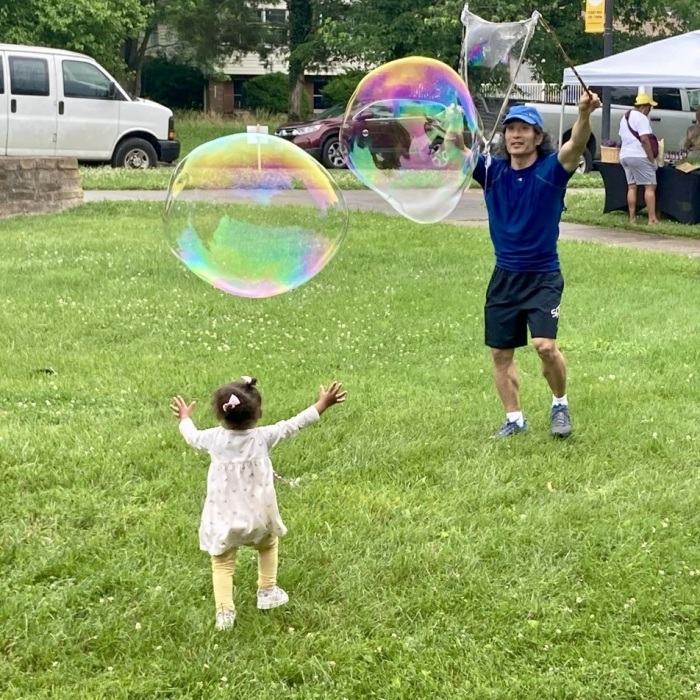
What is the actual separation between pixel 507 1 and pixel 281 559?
72.3 feet

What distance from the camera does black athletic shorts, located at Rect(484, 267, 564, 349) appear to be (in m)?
4.88

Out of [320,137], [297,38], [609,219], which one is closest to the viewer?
[609,219]

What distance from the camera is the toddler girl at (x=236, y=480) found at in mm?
3219

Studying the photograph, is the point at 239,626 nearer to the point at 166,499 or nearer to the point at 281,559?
the point at 281,559

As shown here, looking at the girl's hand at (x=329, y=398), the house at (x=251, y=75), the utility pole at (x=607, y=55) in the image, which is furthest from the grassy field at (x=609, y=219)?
the house at (x=251, y=75)

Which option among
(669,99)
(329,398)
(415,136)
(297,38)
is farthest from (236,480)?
(297,38)

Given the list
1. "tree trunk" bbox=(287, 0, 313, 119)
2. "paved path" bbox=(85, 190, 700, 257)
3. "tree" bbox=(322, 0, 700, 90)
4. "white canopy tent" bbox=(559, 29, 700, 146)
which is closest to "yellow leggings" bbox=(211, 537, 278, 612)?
"paved path" bbox=(85, 190, 700, 257)

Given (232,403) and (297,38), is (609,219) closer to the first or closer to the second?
(232,403)

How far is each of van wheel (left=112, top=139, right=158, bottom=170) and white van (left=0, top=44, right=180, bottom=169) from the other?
2 cm

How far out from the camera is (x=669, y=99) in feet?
69.3

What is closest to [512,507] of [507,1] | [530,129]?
[530,129]

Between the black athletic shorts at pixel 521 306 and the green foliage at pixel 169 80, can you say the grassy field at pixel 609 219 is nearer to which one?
the black athletic shorts at pixel 521 306

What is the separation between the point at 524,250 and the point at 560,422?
0.91 m

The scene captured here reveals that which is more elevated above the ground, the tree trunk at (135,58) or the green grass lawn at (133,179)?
the tree trunk at (135,58)
